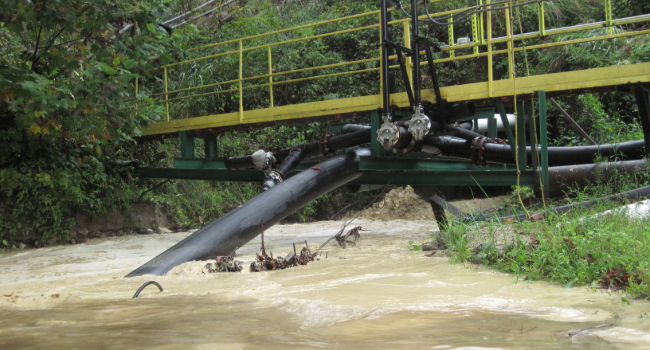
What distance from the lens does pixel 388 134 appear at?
17.6 feet

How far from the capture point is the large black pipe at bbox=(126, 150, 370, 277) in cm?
400

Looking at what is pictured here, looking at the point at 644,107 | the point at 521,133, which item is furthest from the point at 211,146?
the point at 644,107

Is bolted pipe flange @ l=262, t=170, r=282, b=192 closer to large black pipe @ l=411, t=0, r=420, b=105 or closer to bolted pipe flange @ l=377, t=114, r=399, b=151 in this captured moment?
bolted pipe flange @ l=377, t=114, r=399, b=151

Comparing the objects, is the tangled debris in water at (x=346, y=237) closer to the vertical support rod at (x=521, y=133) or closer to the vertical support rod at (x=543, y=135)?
the vertical support rod at (x=521, y=133)

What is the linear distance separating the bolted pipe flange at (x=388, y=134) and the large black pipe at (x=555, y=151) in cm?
71

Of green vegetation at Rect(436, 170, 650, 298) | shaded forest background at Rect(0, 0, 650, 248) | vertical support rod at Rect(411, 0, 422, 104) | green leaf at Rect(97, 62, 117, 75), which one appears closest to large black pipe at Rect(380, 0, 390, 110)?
vertical support rod at Rect(411, 0, 422, 104)

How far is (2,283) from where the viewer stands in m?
4.01

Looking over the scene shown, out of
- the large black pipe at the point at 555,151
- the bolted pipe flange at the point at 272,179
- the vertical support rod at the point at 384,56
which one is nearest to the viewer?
the vertical support rod at the point at 384,56

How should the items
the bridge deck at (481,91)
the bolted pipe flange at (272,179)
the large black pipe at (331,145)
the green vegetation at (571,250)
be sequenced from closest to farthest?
the green vegetation at (571,250), the bridge deck at (481,91), the bolted pipe flange at (272,179), the large black pipe at (331,145)

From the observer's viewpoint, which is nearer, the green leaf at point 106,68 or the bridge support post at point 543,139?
the bridge support post at point 543,139

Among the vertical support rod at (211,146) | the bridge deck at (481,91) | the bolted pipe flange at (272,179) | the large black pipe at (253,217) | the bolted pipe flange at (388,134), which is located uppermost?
the bridge deck at (481,91)

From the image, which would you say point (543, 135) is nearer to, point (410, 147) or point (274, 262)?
point (410, 147)

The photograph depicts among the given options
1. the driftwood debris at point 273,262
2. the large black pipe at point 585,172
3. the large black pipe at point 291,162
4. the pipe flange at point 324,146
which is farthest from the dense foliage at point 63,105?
the large black pipe at point 585,172

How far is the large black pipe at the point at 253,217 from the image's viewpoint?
4.00 m
